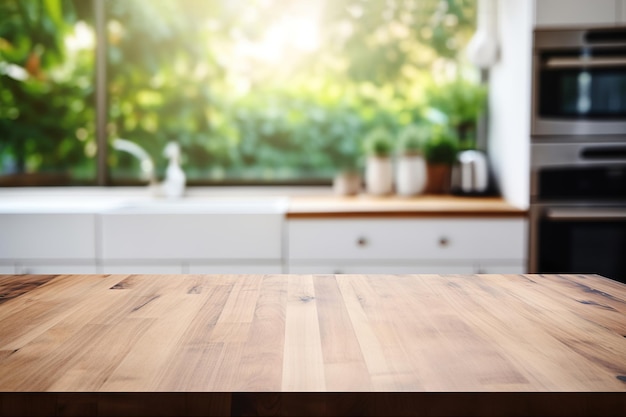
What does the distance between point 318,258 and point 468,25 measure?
1.67m

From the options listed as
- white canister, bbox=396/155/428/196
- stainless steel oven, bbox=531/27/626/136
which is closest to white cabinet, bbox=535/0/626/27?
stainless steel oven, bbox=531/27/626/136

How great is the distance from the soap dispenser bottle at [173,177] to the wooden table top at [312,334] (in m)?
1.94

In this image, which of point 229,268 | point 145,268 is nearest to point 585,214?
point 229,268

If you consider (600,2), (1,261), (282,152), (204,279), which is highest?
(600,2)

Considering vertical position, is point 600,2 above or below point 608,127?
above

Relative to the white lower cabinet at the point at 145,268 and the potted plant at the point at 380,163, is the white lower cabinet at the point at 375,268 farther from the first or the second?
the potted plant at the point at 380,163

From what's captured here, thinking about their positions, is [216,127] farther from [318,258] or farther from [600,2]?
[600,2]

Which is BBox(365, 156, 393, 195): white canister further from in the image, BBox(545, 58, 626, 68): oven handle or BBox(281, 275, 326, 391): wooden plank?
BBox(281, 275, 326, 391): wooden plank

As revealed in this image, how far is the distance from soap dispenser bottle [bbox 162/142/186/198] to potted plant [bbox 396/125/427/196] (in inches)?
45.9

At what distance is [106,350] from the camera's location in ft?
2.30

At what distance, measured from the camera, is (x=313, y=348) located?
2.33ft

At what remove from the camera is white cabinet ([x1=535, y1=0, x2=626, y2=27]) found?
8.07 feet

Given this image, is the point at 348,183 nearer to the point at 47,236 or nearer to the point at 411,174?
the point at 411,174

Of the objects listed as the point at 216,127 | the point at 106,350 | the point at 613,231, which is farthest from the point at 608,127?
the point at 106,350
